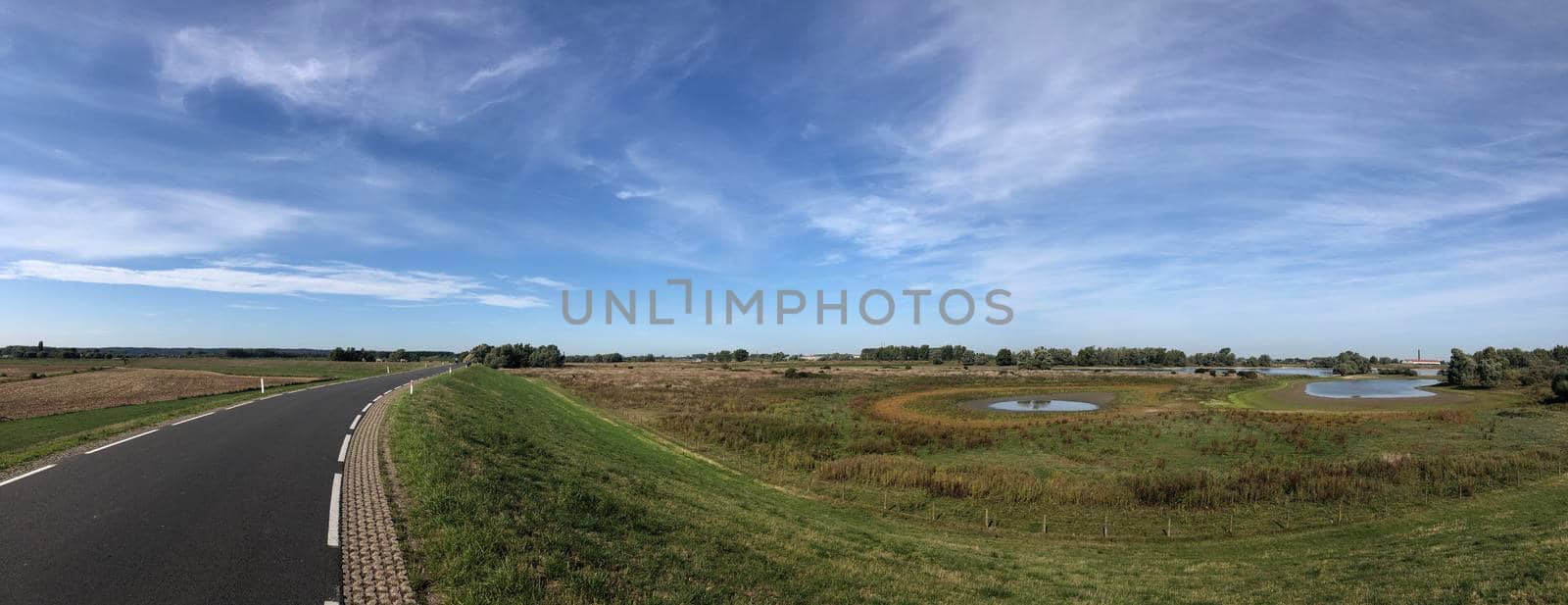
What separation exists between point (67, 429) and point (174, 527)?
25.1 m

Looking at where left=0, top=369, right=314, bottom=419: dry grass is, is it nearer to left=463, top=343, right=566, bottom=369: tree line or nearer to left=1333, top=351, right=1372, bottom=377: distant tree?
left=463, top=343, right=566, bottom=369: tree line

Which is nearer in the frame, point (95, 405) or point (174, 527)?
point (174, 527)

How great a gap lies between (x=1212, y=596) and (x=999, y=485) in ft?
43.2

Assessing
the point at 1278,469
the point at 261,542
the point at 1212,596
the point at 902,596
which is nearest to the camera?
the point at 261,542

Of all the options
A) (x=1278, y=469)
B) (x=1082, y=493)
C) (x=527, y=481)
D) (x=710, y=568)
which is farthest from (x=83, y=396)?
(x=1278, y=469)

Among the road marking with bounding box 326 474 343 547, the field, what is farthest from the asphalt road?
the field

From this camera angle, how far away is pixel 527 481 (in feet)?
46.9

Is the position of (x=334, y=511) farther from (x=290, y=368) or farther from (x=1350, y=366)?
(x=1350, y=366)

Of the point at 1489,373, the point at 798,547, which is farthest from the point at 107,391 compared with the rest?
the point at 1489,373

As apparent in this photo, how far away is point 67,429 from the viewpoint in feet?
80.2

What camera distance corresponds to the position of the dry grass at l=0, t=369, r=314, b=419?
34531 millimetres

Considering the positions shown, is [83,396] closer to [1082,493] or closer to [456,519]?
[456,519]

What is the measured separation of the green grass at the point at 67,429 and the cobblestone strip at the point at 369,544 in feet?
31.5

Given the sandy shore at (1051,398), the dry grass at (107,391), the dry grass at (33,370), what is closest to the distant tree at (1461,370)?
the sandy shore at (1051,398)
